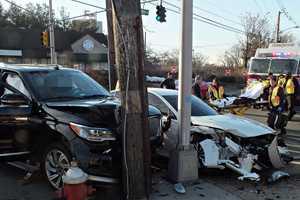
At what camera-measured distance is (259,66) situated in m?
20.4

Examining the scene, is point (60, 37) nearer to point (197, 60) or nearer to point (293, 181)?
point (197, 60)

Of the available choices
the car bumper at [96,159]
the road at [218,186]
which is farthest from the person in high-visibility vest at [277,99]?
the car bumper at [96,159]

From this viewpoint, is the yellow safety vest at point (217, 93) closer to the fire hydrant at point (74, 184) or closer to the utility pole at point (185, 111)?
the utility pole at point (185, 111)

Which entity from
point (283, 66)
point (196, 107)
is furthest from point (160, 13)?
point (196, 107)

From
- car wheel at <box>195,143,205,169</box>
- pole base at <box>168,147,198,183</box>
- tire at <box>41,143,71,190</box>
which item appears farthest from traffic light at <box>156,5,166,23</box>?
tire at <box>41,143,71,190</box>

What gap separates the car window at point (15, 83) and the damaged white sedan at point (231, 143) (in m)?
2.50

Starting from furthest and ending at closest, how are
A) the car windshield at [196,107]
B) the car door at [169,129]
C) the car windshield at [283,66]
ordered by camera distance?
the car windshield at [283,66], the car windshield at [196,107], the car door at [169,129]

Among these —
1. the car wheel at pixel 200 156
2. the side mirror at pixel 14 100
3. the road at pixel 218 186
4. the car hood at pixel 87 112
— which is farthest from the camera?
the car wheel at pixel 200 156

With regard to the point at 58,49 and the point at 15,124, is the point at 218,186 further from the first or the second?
the point at 58,49

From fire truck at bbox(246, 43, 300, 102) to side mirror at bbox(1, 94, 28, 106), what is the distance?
15594 mm

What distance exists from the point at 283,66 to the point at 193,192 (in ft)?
49.7

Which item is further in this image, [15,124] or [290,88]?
[290,88]

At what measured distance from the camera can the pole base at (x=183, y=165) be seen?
636 centimetres

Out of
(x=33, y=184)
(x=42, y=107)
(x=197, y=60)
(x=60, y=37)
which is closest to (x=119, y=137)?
(x=42, y=107)
